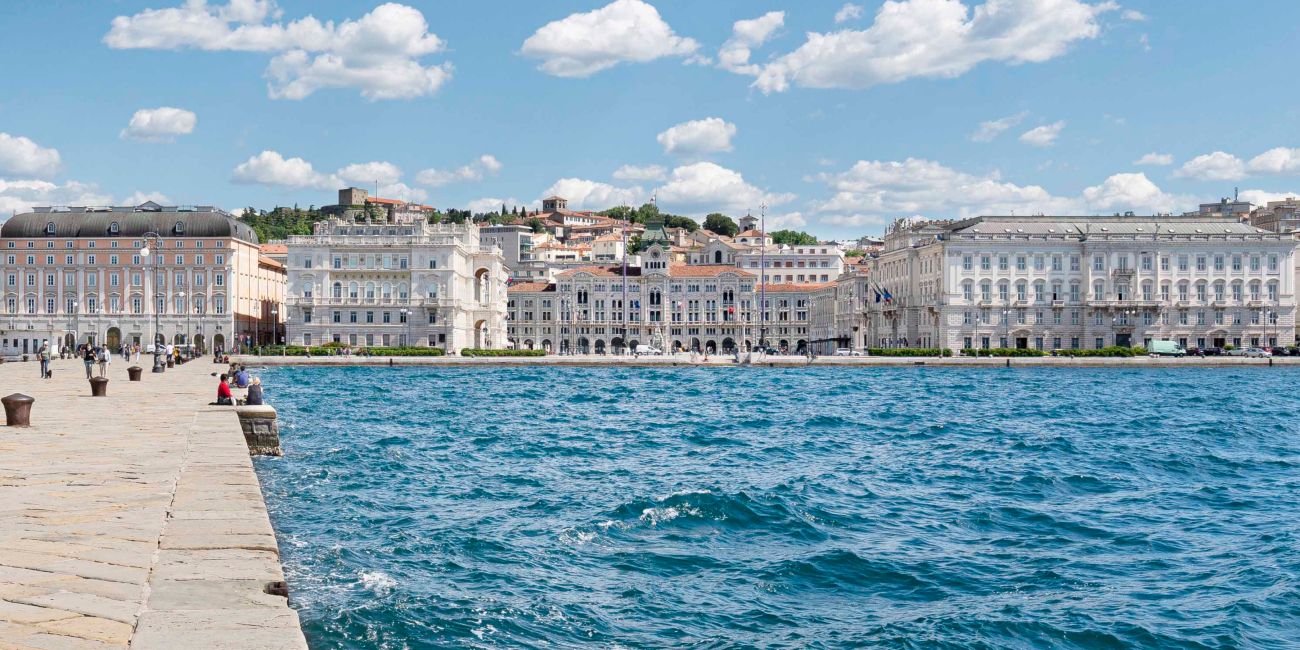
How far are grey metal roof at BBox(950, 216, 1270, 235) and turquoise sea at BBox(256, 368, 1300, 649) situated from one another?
253 feet

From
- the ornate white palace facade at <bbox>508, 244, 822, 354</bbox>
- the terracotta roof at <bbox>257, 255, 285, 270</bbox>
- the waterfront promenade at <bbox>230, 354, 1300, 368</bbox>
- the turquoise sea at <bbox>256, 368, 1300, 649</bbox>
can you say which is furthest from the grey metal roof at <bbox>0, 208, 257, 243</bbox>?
the turquoise sea at <bbox>256, 368, 1300, 649</bbox>

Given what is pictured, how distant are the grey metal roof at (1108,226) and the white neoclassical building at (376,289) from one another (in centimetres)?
4788

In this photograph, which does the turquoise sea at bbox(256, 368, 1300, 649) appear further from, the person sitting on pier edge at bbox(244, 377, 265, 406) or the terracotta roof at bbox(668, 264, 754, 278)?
the terracotta roof at bbox(668, 264, 754, 278)

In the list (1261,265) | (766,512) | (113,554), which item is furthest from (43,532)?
(1261,265)

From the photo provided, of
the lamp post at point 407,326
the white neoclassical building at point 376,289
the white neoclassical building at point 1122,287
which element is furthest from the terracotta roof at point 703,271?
the lamp post at point 407,326

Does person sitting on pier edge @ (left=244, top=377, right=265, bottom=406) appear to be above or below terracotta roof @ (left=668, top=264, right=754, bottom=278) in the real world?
below

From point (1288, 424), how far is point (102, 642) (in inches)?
1449

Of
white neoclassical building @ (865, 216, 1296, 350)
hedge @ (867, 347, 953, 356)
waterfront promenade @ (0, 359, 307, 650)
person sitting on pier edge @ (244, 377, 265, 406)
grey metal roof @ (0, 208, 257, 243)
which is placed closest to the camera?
waterfront promenade @ (0, 359, 307, 650)

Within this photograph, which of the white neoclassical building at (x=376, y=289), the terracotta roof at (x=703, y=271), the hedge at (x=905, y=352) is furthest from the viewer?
the terracotta roof at (x=703, y=271)

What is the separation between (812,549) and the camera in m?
15.2

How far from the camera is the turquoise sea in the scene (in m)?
11.5

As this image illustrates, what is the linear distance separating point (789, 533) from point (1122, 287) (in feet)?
334

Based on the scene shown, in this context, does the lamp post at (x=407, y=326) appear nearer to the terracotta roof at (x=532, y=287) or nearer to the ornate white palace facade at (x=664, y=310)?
the ornate white palace facade at (x=664, y=310)

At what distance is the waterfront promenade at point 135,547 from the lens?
7340 millimetres
